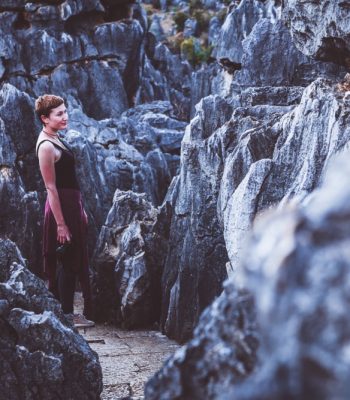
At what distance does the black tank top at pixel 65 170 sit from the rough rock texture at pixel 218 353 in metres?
4.21

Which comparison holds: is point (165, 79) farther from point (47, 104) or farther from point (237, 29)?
point (47, 104)

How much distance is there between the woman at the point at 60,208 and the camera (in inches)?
217

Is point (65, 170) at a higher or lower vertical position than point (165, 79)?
lower

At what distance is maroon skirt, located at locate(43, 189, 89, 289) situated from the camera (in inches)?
226

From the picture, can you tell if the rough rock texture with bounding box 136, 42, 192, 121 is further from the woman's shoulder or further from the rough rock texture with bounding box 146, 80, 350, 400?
the rough rock texture with bounding box 146, 80, 350, 400

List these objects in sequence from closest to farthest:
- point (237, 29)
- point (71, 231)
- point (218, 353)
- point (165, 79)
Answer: point (218, 353), point (71, 231), point (237, 29), point (165, 79)

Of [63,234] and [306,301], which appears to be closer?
[306,301]

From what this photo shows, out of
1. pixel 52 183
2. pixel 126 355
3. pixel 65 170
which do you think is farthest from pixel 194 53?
pixel 126 355

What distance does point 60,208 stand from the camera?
5.65m

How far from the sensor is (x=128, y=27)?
28.4 meters

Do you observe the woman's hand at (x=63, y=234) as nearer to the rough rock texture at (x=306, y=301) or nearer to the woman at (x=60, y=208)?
the woman at (x=60, y=208)

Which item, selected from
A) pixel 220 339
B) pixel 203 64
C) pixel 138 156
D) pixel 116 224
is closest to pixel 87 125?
pixel 138 156

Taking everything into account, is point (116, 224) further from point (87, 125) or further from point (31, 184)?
point (87, 125)

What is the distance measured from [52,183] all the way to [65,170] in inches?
7.1
